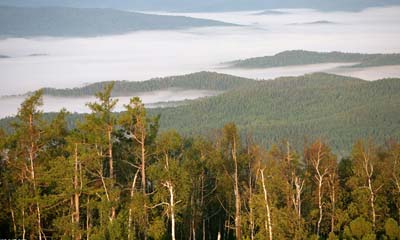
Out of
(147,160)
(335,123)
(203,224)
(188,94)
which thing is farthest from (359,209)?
(188,94)

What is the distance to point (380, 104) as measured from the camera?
395ft

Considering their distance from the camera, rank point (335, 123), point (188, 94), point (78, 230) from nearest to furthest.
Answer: point (78, 230) < point (335, 123) < point (188, 94)

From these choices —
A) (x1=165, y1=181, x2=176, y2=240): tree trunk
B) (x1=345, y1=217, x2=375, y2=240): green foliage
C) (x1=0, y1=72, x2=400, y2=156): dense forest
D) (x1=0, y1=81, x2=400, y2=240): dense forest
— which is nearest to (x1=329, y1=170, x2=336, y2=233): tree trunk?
(x1=0, y1=81, x2=400, y2=240): dense forest

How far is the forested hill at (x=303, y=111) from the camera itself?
348 ft

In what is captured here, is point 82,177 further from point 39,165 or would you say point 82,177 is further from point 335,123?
point 335,123

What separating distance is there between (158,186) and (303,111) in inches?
3997

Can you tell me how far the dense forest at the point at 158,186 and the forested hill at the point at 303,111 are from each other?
6097 cm

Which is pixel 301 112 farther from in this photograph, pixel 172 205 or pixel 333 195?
pixel 172 205

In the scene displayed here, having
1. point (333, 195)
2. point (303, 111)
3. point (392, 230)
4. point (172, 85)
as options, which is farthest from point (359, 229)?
point (172, 85)

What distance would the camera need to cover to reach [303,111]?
129000 mm

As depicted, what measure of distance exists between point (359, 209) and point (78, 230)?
11886 mm

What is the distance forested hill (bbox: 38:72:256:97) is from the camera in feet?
571

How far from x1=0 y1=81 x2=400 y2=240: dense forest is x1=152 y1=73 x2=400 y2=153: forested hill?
60966 millimetres

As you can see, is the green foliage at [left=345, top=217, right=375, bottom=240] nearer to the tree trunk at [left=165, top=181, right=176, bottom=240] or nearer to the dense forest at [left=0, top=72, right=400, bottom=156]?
the tree trunk at [left=165, top=181, right=176, bottom=240]
